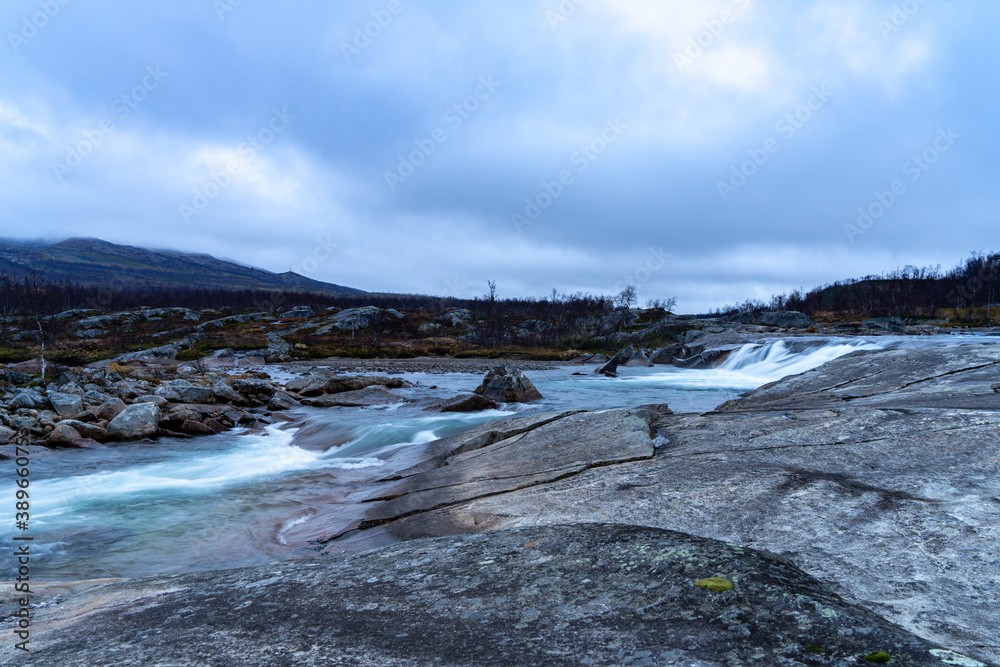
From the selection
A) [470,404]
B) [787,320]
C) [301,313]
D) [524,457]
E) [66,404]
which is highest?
[787,320]

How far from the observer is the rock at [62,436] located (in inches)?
600

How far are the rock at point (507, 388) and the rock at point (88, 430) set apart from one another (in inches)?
490

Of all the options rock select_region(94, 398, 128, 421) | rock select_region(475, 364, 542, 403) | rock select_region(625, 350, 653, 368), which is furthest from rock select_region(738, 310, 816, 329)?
rock select_region(94, 398, 128, 421)

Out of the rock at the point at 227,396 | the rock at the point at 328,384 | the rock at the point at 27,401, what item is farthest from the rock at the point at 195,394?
the rock at the point at 27,401

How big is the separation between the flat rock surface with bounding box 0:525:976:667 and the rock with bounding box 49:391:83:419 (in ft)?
59.4

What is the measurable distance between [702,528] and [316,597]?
317 centimetres

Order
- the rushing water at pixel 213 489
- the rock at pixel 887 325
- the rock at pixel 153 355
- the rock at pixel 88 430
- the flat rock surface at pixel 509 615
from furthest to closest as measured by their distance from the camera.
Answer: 1. the rock at pixel 887 325
2. the rock at pixel 153 355
3. the rock at pixel 88 430
4. the rushing water at pixel 213 489
5. the flat rock surface at pixel 509 615

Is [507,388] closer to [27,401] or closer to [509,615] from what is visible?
[27,401]

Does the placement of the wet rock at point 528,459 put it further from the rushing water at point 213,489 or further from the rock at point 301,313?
the rock at point 301,313

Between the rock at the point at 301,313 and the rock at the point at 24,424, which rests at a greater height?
the rock at the point at 301,313

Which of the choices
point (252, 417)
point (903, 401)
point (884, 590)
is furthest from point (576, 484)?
point (252, 417)

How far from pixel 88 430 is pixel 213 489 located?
285 inches

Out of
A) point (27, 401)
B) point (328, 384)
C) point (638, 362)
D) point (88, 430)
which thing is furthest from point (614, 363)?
point (27, 401)

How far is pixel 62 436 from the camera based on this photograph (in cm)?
1529
